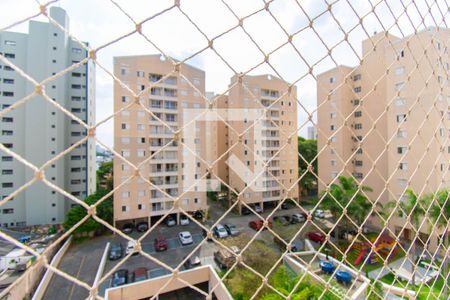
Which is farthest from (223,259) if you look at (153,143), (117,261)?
(153,143)

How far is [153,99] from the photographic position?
5.32m

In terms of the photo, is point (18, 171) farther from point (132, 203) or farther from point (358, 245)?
Answer: point (358, 245)

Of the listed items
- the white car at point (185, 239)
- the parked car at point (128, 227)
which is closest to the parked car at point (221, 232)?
the white car at point (185, 239)

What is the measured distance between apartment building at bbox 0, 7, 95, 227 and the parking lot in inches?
77.8

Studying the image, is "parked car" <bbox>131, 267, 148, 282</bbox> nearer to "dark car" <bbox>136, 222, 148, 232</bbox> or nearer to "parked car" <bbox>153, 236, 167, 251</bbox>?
"parked car" <bbox>153, 236, 167, 251</bbox>

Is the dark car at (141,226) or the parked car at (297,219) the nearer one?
the dark car at (141,226)

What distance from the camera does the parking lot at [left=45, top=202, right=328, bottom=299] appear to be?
3.23m

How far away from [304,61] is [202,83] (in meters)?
5.12

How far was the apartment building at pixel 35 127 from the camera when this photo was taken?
213 inches

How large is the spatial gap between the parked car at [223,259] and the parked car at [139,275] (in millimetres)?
1038

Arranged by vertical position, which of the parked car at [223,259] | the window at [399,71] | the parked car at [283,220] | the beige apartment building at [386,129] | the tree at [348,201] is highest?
the window at [399,71]

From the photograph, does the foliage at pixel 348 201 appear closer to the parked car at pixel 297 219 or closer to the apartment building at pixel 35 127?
the parked car at pixel 297 219

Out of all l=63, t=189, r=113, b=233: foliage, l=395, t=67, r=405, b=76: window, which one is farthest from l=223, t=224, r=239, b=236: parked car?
l=395, t=67, r=405, b=76: window

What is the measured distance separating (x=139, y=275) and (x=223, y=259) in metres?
1.21
